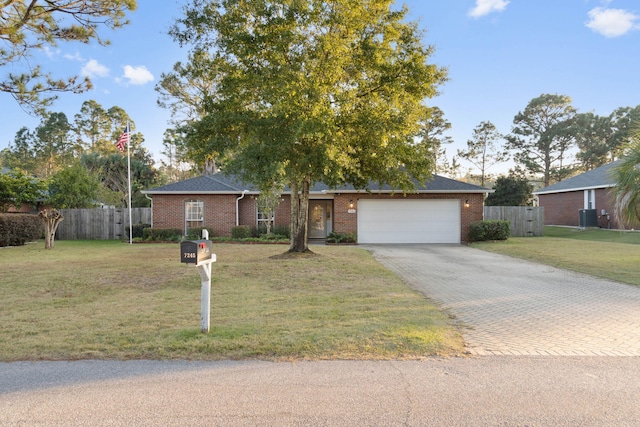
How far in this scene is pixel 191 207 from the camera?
21.4 meters

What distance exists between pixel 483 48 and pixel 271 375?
14.8 meters

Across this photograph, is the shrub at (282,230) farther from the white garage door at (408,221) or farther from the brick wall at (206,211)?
the white garage door at (408,221)

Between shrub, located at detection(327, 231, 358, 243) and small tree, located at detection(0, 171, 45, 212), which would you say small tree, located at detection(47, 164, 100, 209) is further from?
shrub, located at detection(327, 231, 358, 243)

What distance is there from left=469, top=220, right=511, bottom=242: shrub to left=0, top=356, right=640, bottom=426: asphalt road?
1600cm

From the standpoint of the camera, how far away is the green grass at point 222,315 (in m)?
4.42

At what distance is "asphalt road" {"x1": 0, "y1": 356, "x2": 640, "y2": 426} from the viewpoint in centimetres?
293

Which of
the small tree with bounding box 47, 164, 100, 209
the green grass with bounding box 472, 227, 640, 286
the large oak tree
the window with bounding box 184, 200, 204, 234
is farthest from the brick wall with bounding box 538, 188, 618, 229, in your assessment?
the small tree with bounding box 47, 164, 100, 209

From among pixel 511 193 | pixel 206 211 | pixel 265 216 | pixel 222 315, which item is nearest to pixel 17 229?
pixel 206 211

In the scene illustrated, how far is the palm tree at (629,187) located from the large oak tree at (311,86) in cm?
513

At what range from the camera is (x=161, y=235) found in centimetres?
2055

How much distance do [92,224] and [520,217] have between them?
24.6 meters

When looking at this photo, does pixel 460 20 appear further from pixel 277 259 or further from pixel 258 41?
pixel 277 259

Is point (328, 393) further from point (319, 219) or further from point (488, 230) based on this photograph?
point (319, 219)

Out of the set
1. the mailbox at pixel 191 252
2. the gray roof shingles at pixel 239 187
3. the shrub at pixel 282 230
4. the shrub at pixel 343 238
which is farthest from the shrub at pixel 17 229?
the mailbox at pixel 191 252
